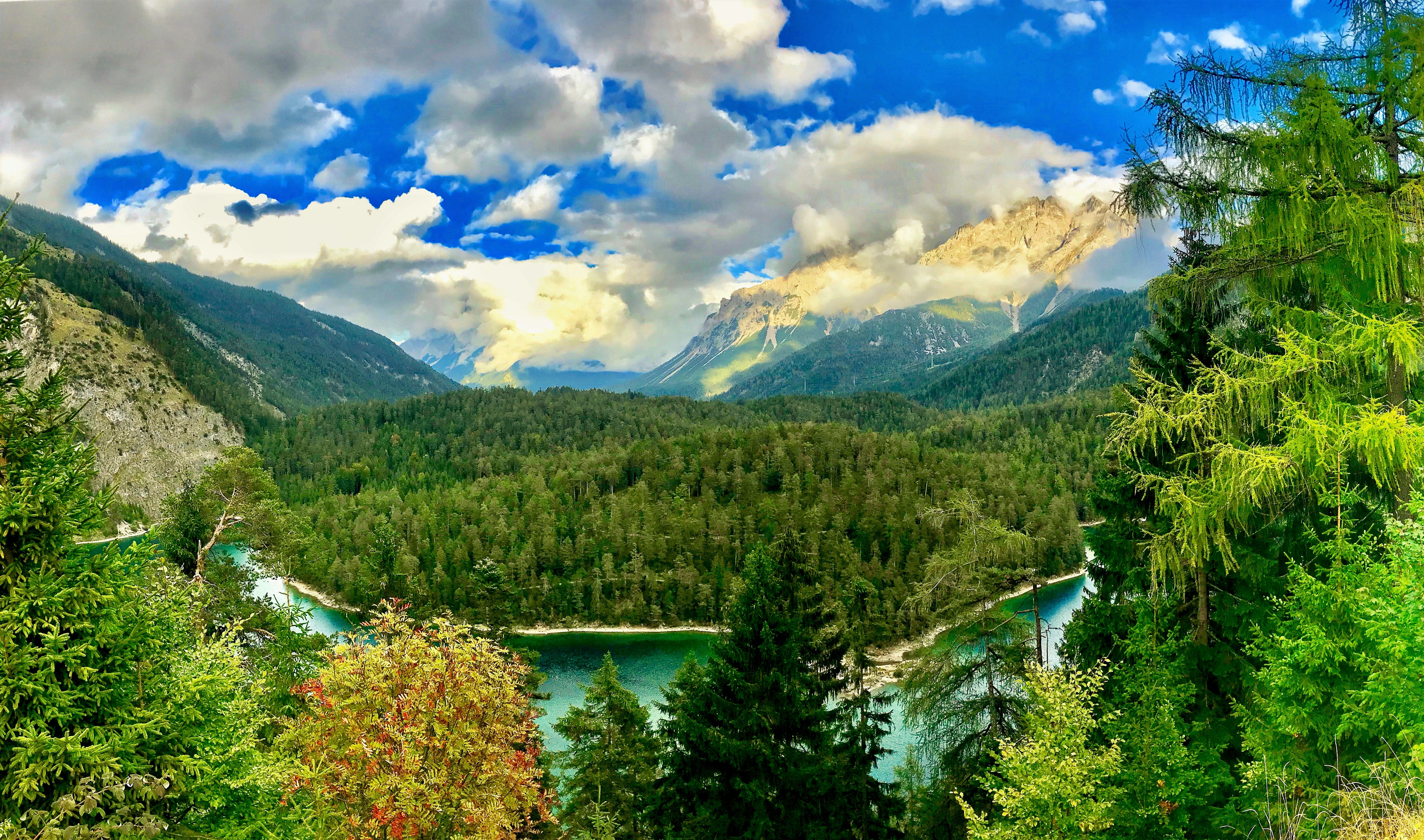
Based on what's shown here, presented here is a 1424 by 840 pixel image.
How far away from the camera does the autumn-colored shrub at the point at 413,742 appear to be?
10.4m

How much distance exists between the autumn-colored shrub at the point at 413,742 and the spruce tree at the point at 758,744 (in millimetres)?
3124

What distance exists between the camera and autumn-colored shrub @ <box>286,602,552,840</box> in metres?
10.4

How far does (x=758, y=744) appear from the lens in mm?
12703

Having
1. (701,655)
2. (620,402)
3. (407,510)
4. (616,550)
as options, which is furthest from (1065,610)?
(620,402)

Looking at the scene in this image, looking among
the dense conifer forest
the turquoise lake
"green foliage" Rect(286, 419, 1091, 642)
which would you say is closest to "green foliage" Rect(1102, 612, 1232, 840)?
the dense conifer forest

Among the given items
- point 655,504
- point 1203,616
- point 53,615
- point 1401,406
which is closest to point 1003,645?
point 1203,616

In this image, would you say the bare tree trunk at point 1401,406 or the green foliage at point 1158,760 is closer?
the bare tree trunk at point 1401,406

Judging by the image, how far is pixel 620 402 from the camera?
195m

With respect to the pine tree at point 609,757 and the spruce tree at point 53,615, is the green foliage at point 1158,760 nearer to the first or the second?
the spruce tree at point 53,615

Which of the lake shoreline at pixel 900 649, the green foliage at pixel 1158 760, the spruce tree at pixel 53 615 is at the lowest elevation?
the lake shoreline at pixel 900 649

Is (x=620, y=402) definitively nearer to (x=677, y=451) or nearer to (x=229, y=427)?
(x=677, y=451)

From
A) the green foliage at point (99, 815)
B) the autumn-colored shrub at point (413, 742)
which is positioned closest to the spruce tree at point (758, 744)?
the autumn-colored shrub at point (413, 742)

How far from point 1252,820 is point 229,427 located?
19678 cm

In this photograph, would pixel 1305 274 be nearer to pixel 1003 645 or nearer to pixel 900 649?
pixel 1003 645
